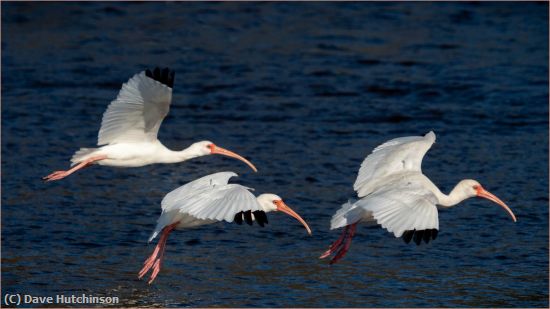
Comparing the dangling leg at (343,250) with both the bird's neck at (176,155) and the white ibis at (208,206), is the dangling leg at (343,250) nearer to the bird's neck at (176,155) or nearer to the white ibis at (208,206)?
the white ibis at (208,206)

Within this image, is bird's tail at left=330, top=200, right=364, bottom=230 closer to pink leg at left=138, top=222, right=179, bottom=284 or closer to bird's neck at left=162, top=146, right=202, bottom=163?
pink leg at left=138, top=222, right=179, bottom=284

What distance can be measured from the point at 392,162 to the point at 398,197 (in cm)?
181

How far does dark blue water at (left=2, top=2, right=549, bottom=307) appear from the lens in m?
12.5

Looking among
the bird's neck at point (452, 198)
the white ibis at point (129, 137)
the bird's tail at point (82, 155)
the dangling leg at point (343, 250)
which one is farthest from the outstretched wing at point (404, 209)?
the bird's tail at point (82, 155)

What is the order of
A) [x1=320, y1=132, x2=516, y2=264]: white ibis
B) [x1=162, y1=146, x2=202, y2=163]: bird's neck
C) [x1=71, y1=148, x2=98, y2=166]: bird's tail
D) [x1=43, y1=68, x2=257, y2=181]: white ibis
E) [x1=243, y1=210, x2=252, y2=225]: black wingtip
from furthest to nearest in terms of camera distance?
[x1=162, y1=146, x2=202, y2=163]: bird's neck, [x1=71, y1=148, x2=98, y2=166]: bird's tail, [x1=43, y1=68, x2=257, y2=181]: white ibis, [x1=243, y1=210, x2=252, y2=225]: black wingtip, [x1=320, y1=132, x2=516, y2=264]: white ibis

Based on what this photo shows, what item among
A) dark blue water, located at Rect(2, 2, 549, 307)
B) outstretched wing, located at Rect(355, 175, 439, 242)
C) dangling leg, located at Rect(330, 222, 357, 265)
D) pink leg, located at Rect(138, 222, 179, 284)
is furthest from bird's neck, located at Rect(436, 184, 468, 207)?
pink leg, located at Rect(138, 222, 179, 284)

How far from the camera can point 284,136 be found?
60.8 feet

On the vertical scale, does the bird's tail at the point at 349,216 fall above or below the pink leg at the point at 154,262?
above

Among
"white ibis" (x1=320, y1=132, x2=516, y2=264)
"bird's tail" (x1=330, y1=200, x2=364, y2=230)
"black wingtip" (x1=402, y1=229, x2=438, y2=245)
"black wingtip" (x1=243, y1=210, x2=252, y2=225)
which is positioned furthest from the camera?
"bird's tail" (x1=330, y1=200, x2=364, y2=230)

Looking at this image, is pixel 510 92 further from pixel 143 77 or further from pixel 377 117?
pixel 143 77

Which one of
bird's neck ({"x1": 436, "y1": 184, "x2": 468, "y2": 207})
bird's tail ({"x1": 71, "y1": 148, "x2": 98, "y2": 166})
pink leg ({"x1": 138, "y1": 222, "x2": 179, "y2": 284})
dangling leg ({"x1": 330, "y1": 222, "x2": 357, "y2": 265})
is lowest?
pink leg ({"x1": 138, "y1": 222, "x2": 179, "y2": 284})

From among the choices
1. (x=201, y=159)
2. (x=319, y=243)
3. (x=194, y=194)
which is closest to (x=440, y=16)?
(x=201, y=159)

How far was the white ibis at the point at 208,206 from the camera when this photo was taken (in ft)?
35.3

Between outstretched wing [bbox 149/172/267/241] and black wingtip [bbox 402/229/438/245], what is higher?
outstretched wing [bbox 149/172/267/241]
